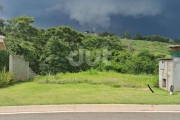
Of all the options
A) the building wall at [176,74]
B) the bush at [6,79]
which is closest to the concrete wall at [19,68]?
the bush at [6,79]

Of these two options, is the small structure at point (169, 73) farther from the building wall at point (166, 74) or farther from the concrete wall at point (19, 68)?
the concrete wall at point (19, 68)

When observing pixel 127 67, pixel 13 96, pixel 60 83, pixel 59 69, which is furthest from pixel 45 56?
pixel 13 96

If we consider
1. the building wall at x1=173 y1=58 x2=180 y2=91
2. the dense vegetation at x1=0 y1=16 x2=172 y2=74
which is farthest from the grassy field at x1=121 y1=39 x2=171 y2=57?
the building wall at x1=173 y1=58 x2=180 y2=91

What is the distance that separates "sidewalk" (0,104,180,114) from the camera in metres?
7.12

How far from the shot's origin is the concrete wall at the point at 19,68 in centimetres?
1527

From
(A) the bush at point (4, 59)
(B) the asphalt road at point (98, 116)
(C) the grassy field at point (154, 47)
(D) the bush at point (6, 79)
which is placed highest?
(C) the grassy field at point (154, 47)

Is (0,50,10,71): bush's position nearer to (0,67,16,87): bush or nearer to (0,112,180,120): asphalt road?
(0,67,16,87): bush

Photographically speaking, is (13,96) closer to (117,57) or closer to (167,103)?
(167,103)

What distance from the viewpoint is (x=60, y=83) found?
13.6 meters

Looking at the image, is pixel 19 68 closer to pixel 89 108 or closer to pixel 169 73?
pixel 89 108

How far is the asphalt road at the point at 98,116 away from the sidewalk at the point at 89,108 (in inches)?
15.6

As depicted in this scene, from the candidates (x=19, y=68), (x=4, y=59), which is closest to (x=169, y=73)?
(x=19, y=68)

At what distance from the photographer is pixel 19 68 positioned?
16250mm

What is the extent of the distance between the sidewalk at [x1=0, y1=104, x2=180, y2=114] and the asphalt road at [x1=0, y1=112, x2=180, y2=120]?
396mm
